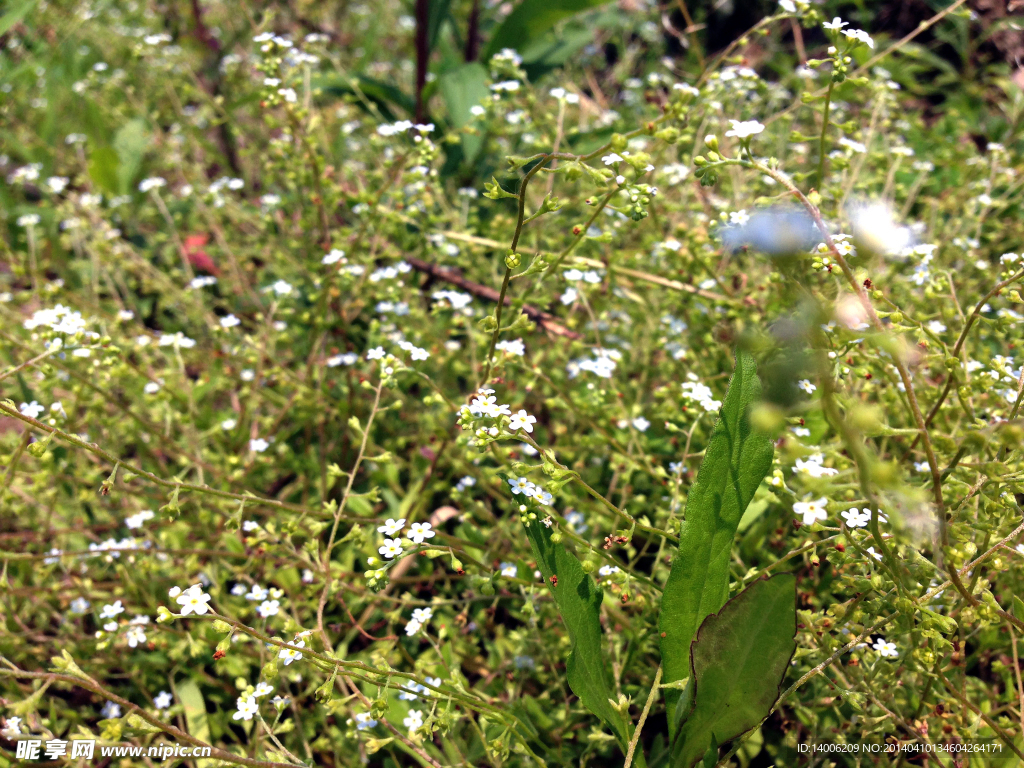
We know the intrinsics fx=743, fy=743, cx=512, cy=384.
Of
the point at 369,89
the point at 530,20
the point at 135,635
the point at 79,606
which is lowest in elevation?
the point at 79,606

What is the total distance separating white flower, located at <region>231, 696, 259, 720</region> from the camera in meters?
1.79

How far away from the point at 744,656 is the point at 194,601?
1291 mm

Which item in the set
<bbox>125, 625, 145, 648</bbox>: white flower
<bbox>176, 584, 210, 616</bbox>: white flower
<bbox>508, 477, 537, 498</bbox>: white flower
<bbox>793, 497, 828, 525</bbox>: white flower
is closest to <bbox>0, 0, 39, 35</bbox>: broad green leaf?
<bbox>125, 625, 145, 648</bbox>: white flower

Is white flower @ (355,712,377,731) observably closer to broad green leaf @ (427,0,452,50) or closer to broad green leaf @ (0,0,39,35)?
broad green leaf @ (427,0,452,50)

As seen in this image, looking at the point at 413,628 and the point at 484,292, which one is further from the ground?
the point at 484,292

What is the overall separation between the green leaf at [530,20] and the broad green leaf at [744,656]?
2.98 m

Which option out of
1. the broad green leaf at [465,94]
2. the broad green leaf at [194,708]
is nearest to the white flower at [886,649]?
the broad green leaf at [194,708]

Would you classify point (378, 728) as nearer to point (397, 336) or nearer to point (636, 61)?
point (397, 336)

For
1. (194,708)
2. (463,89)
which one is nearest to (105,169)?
(463,89)

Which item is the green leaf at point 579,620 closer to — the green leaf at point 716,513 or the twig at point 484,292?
the green leaf at point 716,513

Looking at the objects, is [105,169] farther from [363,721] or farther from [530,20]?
[363,721]

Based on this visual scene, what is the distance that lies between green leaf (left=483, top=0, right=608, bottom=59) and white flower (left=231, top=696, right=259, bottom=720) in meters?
3.18

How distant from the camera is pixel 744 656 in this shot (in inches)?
62.0

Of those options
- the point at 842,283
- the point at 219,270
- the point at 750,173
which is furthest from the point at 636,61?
the point at 842,283
